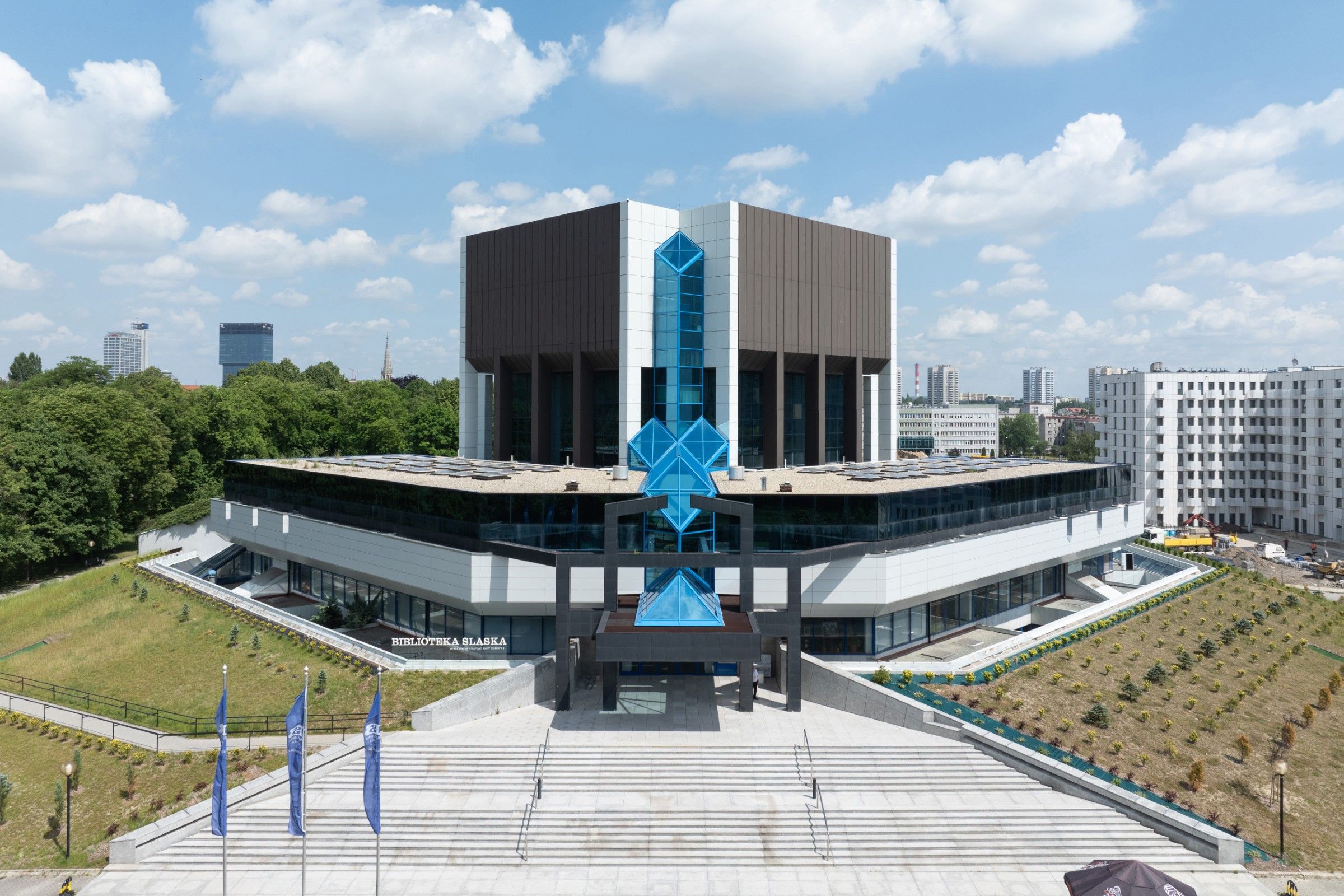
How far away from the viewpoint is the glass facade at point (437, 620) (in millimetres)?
39125

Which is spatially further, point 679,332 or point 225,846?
point 679,332

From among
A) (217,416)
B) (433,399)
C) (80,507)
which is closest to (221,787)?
(80,507)

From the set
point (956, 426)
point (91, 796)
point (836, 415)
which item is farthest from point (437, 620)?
point (956, 426)

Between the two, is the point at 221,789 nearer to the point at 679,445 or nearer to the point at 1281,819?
the point at 679,445

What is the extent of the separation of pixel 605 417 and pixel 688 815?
35.3m

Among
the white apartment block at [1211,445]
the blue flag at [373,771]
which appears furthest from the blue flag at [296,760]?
the white apartment block at [1211,445]

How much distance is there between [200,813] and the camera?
25.1 meters

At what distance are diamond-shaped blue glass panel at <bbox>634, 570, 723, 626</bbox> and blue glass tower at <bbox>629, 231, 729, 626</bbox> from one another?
1.4 inches

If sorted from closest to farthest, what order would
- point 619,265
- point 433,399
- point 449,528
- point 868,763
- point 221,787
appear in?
point 221,787
point 868,763
point 449,528
point 619,265
point 433,399

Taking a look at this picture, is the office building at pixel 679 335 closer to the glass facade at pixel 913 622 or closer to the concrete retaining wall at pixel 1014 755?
the glass facade at pixel 913 622

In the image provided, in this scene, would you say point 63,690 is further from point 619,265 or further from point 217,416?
point 217,416

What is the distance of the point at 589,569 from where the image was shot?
36625 millimetres

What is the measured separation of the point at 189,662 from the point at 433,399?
265 feet

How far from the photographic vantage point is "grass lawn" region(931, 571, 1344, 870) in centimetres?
2689
